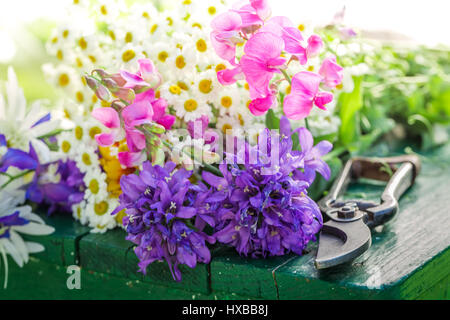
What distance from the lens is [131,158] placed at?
77cm

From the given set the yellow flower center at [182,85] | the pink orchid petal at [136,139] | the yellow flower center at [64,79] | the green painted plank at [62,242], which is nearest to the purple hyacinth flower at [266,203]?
the pink orchid petal at [136,139]

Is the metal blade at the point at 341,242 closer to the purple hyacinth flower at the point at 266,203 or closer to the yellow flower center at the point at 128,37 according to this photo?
the purple hyacinth flower at the point at 266,203

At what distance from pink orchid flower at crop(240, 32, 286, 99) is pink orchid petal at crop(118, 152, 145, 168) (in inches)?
7.7

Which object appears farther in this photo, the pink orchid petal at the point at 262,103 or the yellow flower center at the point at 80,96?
the yellow flower center at the point at 80,96

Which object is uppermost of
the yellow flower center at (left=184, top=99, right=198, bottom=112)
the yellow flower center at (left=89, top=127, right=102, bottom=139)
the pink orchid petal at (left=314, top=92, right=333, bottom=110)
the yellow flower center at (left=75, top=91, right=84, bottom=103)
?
the pink orchid petal at (left=314, top=92, right=333, bottom=110)

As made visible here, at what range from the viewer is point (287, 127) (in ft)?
2.61

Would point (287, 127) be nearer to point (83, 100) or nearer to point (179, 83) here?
point (179, 83)

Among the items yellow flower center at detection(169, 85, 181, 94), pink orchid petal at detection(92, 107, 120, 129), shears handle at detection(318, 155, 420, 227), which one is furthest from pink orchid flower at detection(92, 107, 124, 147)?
shears handle at detection(318, 155, 420, 227)

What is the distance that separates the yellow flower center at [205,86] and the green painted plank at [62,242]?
34cm

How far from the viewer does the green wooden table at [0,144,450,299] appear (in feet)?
2.24

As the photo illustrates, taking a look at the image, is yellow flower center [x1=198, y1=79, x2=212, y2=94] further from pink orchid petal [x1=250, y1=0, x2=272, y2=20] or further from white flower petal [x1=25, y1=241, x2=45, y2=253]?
white flower petal [x1=25, y1=241, x2=45, y2=253]

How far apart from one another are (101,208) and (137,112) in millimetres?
273

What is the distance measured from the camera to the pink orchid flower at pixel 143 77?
0.72m

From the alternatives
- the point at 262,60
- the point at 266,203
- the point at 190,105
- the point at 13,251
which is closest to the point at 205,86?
the point at 190,105
